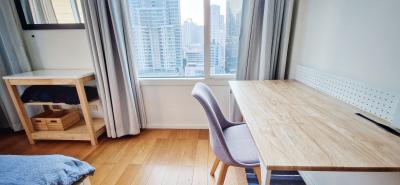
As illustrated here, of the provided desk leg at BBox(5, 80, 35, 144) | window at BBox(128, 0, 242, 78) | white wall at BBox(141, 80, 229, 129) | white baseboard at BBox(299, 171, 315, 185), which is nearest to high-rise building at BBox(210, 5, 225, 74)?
window at BBox(128, 0, 242, 78)

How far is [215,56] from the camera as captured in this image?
2117 mm

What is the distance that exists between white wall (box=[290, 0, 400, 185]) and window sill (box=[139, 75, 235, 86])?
2.77ft

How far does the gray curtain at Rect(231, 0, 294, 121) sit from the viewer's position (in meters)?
1.63

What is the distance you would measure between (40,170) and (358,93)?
5.56ft

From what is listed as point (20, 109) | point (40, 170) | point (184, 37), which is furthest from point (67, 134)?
point (184, 37)

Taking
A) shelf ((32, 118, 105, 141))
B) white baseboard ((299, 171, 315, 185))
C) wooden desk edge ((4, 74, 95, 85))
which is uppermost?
wooden desk edge ((4, 74, 95, 85))

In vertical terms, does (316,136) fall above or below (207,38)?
below

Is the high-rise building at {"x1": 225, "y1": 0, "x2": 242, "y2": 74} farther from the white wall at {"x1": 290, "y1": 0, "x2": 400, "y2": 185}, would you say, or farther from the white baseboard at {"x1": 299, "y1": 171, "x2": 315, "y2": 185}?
the white baseboard at {"x1": 299, "y1": 171, "x2": 315, "y2": 185}

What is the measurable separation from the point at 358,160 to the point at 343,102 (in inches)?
24.7

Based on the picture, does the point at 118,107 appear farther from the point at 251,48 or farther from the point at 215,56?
the point at 251,48

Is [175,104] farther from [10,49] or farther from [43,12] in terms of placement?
[10,49]

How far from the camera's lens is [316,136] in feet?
2.49

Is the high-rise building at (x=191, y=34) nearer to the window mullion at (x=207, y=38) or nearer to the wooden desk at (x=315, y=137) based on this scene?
the window mullion at (x=207, y=38)

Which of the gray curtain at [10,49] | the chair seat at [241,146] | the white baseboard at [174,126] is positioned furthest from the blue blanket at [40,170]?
the gray curtain at [10,49]
